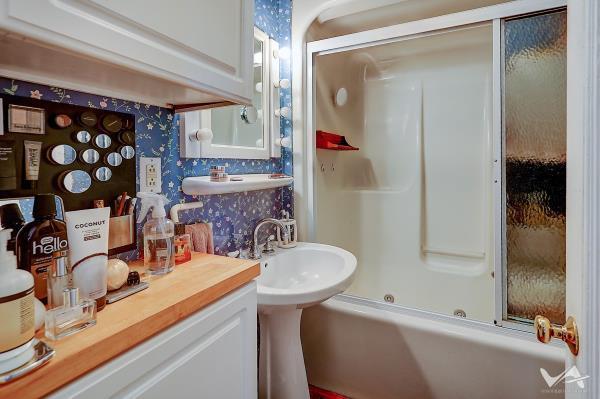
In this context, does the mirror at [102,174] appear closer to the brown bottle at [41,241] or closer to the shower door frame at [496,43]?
the brown bottle at [41,241]

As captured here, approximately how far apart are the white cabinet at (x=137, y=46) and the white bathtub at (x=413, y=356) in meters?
1.15

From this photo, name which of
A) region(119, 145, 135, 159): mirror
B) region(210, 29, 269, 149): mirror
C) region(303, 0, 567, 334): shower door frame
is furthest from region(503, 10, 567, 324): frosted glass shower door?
region(119, 145, 135, 159): mirror

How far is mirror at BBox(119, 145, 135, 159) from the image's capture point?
0.97 metres

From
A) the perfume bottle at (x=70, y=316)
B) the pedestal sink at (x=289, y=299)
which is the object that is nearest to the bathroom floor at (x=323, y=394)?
the pedestal sink at (x=289, y=299)

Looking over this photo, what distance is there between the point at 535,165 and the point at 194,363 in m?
1.45

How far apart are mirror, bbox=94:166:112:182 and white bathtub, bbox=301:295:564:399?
115cm

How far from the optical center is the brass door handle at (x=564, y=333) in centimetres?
59

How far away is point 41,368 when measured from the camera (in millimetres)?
456

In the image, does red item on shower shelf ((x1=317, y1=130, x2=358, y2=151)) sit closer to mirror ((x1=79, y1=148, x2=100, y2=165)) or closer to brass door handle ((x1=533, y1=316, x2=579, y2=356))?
mirror ((x1=79, y1=148, x2=100, y2=165))

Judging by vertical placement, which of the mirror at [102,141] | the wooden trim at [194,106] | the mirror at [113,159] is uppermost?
the wooden trim at [194,106]

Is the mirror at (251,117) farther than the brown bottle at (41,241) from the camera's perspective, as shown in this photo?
Yes

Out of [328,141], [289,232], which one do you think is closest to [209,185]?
[289,232]

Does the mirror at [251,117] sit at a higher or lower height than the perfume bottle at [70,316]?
higher

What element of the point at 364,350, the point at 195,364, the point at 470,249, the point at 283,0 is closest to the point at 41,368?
the point at 195,364
